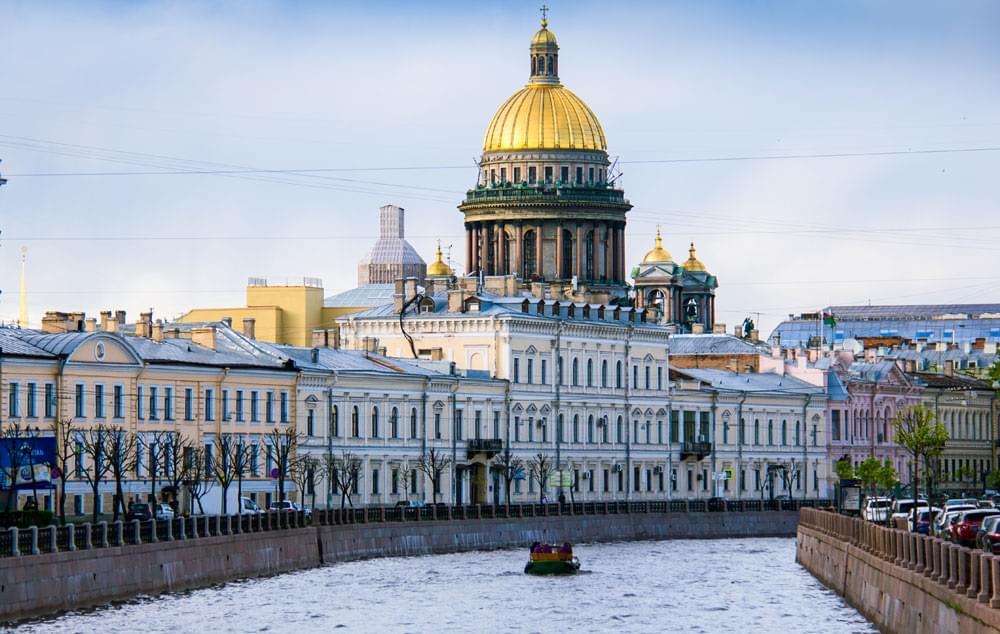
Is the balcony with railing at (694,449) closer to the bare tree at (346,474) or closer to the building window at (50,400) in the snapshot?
the bare tree at (346,474)

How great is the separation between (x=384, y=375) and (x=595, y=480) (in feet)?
46.7

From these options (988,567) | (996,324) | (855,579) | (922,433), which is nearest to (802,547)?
(922,433)

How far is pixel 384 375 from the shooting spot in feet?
260

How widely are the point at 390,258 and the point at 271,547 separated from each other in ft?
286

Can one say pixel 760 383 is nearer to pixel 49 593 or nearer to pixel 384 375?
pixel 384 375

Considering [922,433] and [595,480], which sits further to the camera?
[595,480]

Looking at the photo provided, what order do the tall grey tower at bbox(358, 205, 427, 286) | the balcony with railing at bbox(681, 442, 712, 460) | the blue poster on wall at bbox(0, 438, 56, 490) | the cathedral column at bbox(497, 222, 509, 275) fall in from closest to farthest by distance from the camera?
1. the blue poster on wall at bbox(0, 438, 56, 490)
2. the balcony with railing at bbox(681, 442, 712, 460)
3. the cathedral column at bbox(497, 222, 509, 275)
4. the tall grey tower at bbox(358, 205, 427, 286)

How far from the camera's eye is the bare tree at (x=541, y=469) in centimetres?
8688

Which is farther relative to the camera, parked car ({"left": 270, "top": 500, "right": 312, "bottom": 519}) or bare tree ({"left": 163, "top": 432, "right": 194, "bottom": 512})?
parked car ({"left": 270, "top": 500, "right": 312, "bottom": 519})

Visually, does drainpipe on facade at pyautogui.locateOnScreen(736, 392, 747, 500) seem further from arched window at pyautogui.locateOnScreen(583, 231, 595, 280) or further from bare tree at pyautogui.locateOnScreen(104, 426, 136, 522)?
bare tree at pyautogui.locateOnScreen(104, 426, 136, 522)

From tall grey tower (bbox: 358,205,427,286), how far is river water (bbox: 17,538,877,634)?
2937 inches

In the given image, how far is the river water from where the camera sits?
4700 centimetres

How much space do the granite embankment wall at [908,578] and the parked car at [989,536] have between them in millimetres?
1027

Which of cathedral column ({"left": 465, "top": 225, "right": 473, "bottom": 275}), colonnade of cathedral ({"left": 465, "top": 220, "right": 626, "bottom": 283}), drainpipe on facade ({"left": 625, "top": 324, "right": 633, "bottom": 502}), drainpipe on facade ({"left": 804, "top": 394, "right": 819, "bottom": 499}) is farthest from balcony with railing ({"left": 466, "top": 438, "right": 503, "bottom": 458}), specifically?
cathedral column ({"left": 465, "top": 225, "right": 473, "bottom": 275})
